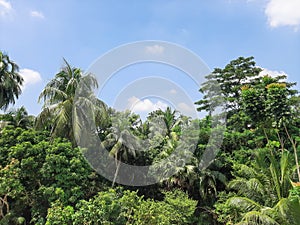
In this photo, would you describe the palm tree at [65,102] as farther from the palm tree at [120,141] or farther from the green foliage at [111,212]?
the green foliage at [111,212]

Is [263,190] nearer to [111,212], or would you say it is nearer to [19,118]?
[111,212]

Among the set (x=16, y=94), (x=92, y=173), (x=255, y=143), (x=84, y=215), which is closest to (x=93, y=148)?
(x=92, y=173)

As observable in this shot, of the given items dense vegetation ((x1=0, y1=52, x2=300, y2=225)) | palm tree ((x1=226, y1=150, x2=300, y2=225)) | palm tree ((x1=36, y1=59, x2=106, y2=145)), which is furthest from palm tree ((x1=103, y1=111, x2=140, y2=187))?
palm tree ((x1=226, y1=150, x2=300, y2=225))

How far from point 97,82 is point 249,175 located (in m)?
7.89

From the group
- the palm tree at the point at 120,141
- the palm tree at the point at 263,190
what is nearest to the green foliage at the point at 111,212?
the palm tree at the point at 263,190

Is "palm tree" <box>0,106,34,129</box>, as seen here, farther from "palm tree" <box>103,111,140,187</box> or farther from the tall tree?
the tall tree

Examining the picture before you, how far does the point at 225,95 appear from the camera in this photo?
1853 centimetres

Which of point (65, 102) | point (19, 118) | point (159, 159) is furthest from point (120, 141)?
point (19, 118)

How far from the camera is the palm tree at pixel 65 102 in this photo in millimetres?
13906

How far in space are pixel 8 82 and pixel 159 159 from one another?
9378 millimetres

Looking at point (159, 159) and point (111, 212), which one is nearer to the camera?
point (111, 212)

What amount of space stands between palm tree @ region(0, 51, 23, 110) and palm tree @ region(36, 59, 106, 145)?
137 inches

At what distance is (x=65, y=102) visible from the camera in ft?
46.8

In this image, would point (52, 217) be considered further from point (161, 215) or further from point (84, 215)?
point (161, 215)
